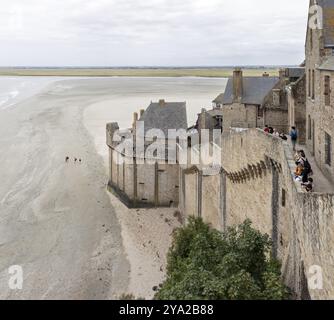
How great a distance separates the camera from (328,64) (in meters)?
17.8

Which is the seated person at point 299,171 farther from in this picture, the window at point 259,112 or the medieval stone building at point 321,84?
the window at point 259,112

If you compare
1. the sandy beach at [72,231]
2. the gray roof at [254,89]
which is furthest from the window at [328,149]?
the gray roof at [254,89]

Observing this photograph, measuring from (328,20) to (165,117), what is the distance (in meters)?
19.7

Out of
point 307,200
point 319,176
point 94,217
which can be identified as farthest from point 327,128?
point 94,217

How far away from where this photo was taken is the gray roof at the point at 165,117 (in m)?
37.1

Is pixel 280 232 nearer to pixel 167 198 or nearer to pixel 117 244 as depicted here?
pixel 117 244

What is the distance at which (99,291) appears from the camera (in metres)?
24.4

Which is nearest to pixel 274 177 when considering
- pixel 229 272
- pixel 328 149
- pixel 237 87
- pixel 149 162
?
pixel 328 149

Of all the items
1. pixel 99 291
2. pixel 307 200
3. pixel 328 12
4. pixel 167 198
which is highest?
pixel 328 12

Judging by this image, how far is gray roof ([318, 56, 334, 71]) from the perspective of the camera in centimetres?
1727

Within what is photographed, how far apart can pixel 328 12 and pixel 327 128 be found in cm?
537

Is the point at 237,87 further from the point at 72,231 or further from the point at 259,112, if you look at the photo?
the point at 72,231

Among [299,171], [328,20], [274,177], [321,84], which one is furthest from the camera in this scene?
[328,20]

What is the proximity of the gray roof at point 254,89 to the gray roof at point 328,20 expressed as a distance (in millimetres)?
19568
